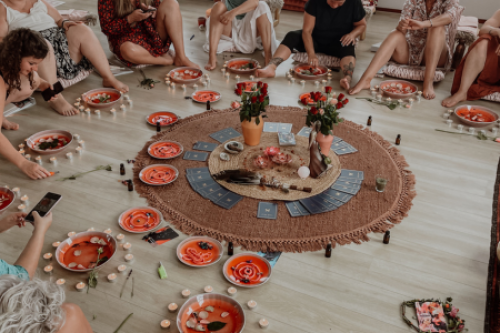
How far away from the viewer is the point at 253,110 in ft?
10.2

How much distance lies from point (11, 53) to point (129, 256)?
5.23 feet

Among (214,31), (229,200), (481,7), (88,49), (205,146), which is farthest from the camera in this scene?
(481,7)

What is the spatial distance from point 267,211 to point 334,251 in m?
0.49

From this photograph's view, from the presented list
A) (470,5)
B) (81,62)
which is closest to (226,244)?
(81,62)

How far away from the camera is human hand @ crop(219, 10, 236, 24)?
4.58 metres

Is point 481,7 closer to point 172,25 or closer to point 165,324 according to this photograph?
point 172,25

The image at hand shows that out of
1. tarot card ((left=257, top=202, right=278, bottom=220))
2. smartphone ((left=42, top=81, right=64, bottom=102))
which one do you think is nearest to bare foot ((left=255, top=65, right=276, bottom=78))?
smartphone ((left=42, top=81, right=64, bottom=102))

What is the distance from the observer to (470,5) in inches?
240

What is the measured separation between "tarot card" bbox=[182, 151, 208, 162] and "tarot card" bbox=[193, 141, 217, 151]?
68 mm

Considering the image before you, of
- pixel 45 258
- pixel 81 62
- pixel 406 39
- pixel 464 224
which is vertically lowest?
pixel 45 258

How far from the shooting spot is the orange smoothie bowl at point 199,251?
2.37m

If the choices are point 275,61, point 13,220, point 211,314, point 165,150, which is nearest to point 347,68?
point 275,61

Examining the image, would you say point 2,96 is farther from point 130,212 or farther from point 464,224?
point 464,224

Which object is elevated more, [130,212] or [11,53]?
[11,53]
